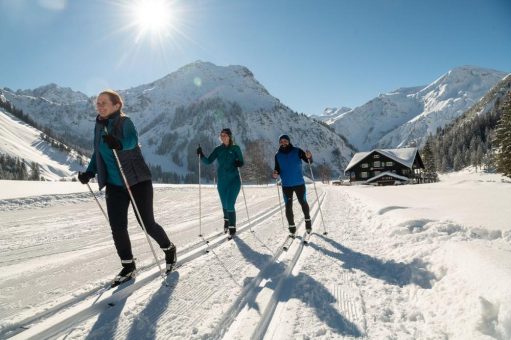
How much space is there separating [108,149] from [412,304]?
3918 mm

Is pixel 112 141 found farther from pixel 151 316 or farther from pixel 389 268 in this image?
pixel 389 268

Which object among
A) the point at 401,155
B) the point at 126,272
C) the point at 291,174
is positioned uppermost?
the point at 401,155

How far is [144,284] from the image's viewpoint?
13.2 ft

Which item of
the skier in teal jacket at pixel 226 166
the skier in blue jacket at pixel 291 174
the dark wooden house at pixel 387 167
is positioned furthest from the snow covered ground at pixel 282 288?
the dark wooden house at pixel 387 167

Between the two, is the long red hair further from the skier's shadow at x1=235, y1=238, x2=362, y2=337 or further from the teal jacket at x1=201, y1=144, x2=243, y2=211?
the teal jacket at x1=201, y1=144, x2=243, y2=211

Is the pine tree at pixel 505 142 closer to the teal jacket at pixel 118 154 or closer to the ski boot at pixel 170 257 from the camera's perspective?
the ski boot at pixel 170 257

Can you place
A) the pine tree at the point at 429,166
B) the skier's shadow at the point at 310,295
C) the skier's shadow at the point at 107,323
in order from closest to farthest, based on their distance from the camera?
1. the skier's shadow at the point at 107,323
2. the skier's shadow at the point at 310,295
3. the pine tree at the point at 429,166

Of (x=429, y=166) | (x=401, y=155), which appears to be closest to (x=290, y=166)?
(x=401, y=155)

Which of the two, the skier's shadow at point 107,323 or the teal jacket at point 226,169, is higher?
the teal jacket at point 226,169

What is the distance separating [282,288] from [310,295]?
0.36 meters

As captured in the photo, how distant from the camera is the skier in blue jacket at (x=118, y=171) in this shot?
4.07 meters

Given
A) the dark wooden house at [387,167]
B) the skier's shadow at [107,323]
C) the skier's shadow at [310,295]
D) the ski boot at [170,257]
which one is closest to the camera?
the skier's shadow at [107,323]

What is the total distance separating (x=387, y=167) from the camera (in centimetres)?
7006

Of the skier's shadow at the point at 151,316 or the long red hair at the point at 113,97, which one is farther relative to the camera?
the long red hair at the point at 113,97
